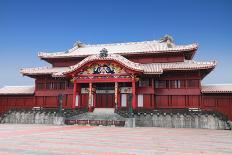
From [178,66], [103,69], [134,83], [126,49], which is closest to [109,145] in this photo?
[134,83]

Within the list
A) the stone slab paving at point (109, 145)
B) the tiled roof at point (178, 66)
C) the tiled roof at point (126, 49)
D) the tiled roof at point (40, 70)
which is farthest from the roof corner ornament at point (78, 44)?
the stone slab paving at point (109, 145)

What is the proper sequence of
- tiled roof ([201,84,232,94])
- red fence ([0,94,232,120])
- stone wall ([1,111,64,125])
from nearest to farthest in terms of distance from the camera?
stone wall ([1,111,64,125]), tiled roof ([201,84,232,94]), red fence ([0,94,232,120])

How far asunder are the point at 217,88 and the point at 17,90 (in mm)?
28243

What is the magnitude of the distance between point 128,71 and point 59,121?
377 inches

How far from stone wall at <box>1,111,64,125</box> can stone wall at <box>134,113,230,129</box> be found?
28.1ft

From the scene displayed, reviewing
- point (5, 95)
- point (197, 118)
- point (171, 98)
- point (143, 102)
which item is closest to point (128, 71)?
point (143, 102)

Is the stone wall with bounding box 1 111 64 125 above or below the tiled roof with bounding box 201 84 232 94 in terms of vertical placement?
below

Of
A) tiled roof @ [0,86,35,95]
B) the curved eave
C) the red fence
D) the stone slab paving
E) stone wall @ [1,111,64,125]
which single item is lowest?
Result: stone wall @ [1,111,64,125]

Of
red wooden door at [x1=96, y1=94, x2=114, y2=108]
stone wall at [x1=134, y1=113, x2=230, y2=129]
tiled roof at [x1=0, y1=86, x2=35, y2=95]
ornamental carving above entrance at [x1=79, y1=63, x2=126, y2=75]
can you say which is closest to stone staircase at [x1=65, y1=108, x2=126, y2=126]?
stone wall at [x1=134, y1=113, x2=230, y2=129]

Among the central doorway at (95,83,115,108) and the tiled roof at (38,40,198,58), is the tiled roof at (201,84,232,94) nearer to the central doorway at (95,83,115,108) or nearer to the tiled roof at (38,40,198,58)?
the tiled roof at (38,40,198,58)

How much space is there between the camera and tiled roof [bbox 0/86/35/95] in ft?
112

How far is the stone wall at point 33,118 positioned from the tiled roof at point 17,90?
582 centimetres

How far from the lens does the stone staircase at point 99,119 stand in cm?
2369

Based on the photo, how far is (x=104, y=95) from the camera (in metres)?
31.5
